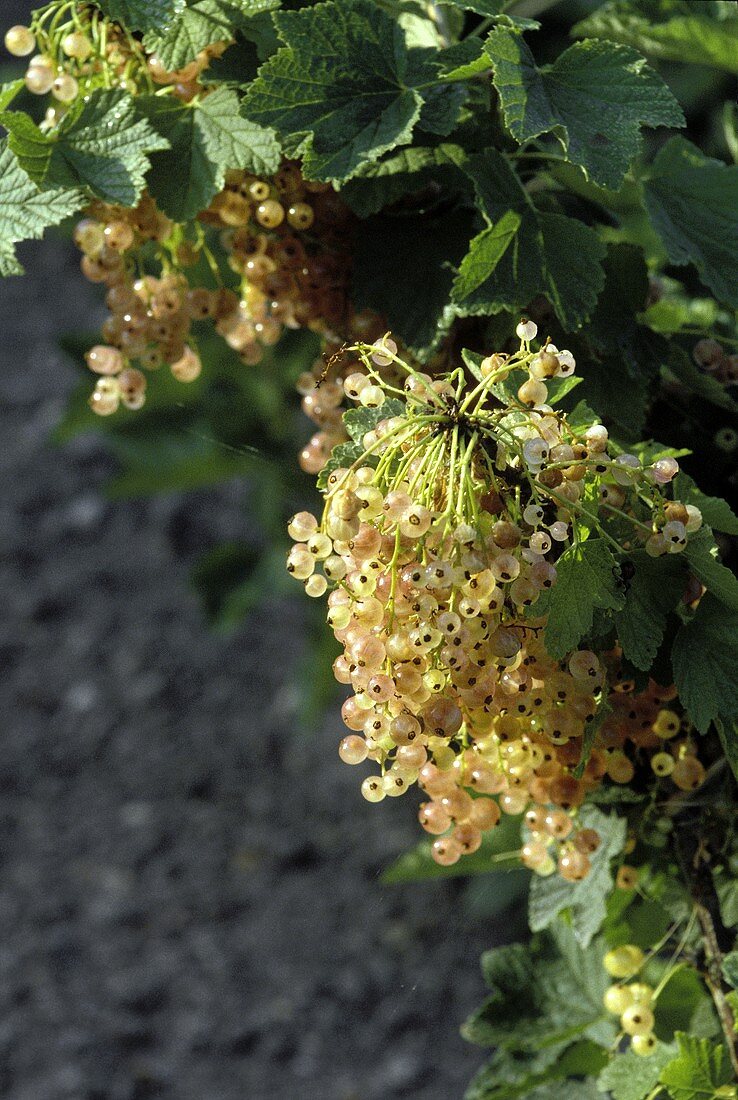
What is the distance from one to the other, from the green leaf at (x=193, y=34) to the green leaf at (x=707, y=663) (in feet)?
1.17

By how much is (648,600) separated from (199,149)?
32cm

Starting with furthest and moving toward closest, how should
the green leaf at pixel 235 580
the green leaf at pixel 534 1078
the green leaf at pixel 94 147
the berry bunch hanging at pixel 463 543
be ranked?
the green leaf at pixel 235 580 < the green leaf at pixel 534 1078 < the green leaf at pixel 94 147 < the berry bunch hanging at pixel 463 543

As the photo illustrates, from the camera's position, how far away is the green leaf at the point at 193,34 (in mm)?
656

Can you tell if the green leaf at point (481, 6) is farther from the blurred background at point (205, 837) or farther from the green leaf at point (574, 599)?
the blurred background at point (205, 837)

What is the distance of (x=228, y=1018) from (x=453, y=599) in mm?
1879

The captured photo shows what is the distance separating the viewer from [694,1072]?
67 cm

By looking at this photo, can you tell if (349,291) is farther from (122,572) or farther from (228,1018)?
(122,572)

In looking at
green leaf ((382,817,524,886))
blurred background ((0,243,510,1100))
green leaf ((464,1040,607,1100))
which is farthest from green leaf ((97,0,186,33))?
blurred background ((0,243,510,1100))

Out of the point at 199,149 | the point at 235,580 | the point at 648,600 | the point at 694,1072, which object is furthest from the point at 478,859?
the point at 235,580

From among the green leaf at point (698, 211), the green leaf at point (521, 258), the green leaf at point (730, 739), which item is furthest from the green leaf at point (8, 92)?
the green leaf at point (730, 739)

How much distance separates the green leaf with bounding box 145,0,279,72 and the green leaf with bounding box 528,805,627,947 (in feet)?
1.49

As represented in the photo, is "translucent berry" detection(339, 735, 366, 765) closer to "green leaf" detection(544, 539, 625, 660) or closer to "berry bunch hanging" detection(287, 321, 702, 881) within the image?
"berry bunch hanging" detection(287, 321, 702, 881)

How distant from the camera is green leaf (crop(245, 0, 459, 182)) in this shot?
0.64 metres

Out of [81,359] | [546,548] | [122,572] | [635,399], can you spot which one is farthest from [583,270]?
[122,572]
